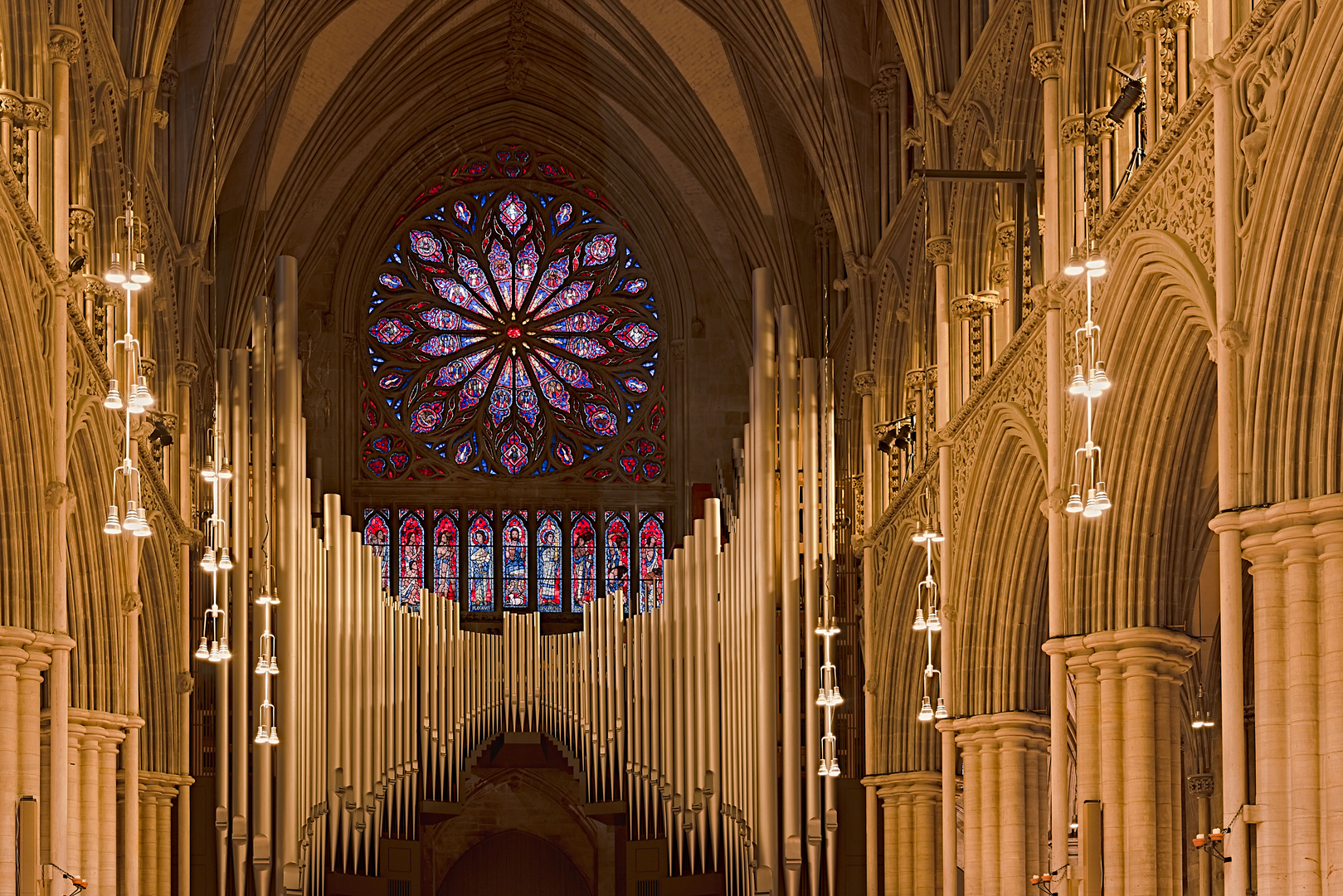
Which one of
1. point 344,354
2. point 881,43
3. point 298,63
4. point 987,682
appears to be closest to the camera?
point 987,682

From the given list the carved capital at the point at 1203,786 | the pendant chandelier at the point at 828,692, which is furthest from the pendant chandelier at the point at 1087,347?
the carved capital at the point at 1203,786

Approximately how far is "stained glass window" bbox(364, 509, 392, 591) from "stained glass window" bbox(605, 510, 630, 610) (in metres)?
3.63

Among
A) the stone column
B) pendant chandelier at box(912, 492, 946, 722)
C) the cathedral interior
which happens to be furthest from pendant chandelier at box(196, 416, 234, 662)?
pendant chandelier at box(912, 492, 946, 722)

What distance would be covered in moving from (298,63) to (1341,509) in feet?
69.9

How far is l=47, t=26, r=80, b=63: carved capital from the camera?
18.5m

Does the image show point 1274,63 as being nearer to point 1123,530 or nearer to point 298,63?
point 1123,530

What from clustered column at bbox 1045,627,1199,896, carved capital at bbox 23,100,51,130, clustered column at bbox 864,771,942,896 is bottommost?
clustered column at bbox 864,771,942,896

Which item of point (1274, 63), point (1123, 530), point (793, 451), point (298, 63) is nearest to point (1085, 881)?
point (1123, 530)

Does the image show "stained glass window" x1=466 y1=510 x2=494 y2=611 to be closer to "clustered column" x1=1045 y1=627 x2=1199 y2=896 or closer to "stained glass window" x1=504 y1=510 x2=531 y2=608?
"stained glass window" x1=504 y1=510 x2=531 y2=608

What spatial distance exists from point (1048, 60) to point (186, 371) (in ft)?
41.9

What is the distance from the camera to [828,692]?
24.9 metres

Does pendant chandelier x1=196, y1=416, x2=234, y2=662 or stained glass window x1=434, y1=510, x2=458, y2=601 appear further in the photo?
stained glass window x1=434, y1=510, x2=458, y2=601

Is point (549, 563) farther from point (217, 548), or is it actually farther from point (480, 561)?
point (217, 548)

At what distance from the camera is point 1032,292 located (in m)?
18.5
